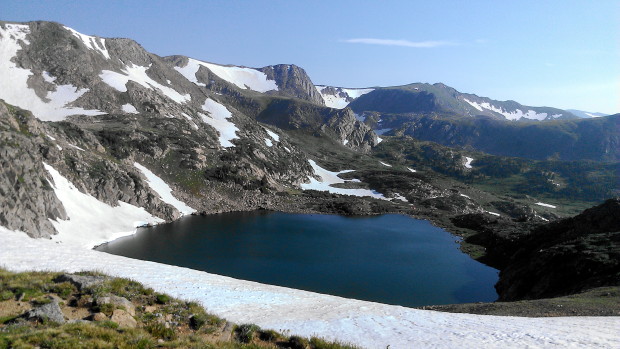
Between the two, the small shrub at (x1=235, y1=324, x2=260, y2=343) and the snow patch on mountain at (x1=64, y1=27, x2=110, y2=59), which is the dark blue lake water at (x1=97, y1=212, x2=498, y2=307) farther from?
the snow patch on mountain at (x1=64, y1=27, x2=110, y2=59)

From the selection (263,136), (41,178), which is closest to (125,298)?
(41,178)

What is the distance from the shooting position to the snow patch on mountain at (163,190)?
90.4m

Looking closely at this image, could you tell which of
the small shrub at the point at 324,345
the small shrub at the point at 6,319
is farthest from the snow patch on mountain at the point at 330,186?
the small shrub at the point at 6,319

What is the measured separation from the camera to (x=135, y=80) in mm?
139875

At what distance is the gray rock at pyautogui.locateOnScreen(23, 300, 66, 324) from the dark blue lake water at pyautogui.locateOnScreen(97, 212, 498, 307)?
1511 inches

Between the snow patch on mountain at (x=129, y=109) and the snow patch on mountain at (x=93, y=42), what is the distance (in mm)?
31821

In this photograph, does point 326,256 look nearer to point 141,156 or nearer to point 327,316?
point 327,316

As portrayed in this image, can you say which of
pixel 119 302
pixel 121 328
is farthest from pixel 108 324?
pixel 119 302

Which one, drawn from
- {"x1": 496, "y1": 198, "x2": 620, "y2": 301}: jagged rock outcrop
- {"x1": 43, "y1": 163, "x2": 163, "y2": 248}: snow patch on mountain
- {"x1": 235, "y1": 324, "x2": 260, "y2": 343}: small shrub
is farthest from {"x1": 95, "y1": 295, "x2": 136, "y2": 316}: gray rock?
{"x1": 43, "y1": 163, "x2": 163, "y2": 248}: snow patch on mountain

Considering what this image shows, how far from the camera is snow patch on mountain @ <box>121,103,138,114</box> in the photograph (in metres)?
123

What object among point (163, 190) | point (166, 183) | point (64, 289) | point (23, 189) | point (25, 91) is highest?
point (25, 91)

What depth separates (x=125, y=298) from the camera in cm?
1722

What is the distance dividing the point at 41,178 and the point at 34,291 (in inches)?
2140

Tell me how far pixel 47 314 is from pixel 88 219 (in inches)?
2423
